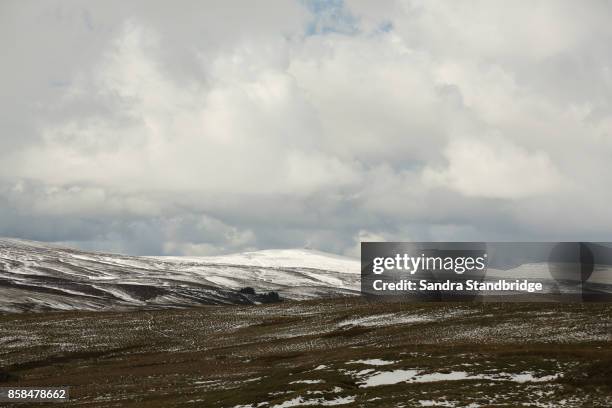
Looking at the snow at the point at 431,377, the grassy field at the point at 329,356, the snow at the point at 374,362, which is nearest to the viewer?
the grassy field at the point at 329,356

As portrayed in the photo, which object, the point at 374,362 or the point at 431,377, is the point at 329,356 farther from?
the point at 431,377

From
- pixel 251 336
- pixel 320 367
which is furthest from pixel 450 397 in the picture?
pixel 251 336

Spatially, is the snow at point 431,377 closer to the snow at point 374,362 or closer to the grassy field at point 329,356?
the grassy field at point 329,356

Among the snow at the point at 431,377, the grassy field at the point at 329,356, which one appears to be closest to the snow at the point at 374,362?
the grassy field at the point at 329,356

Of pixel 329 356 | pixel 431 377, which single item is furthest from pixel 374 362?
pixel 329 356

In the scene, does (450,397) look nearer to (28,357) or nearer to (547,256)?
(28,357)

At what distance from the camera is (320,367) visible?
2120 inches

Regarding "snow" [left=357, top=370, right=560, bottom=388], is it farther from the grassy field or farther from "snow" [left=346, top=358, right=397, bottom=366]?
"snow" [left=346, top=358, right=397, bottom=366]

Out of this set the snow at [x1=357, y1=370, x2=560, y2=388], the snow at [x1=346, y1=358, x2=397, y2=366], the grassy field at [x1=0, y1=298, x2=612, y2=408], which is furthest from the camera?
the snow at [x1=346, y1=358, x2=397, y2=366]

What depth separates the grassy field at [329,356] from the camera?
1697 inches

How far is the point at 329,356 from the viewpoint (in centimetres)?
6656

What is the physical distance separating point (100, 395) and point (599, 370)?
42164 mm

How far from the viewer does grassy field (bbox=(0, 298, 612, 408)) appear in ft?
141

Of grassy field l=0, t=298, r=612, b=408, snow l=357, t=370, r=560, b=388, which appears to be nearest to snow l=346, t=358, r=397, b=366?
grassy field l=0, t=298, r=612, b=408
